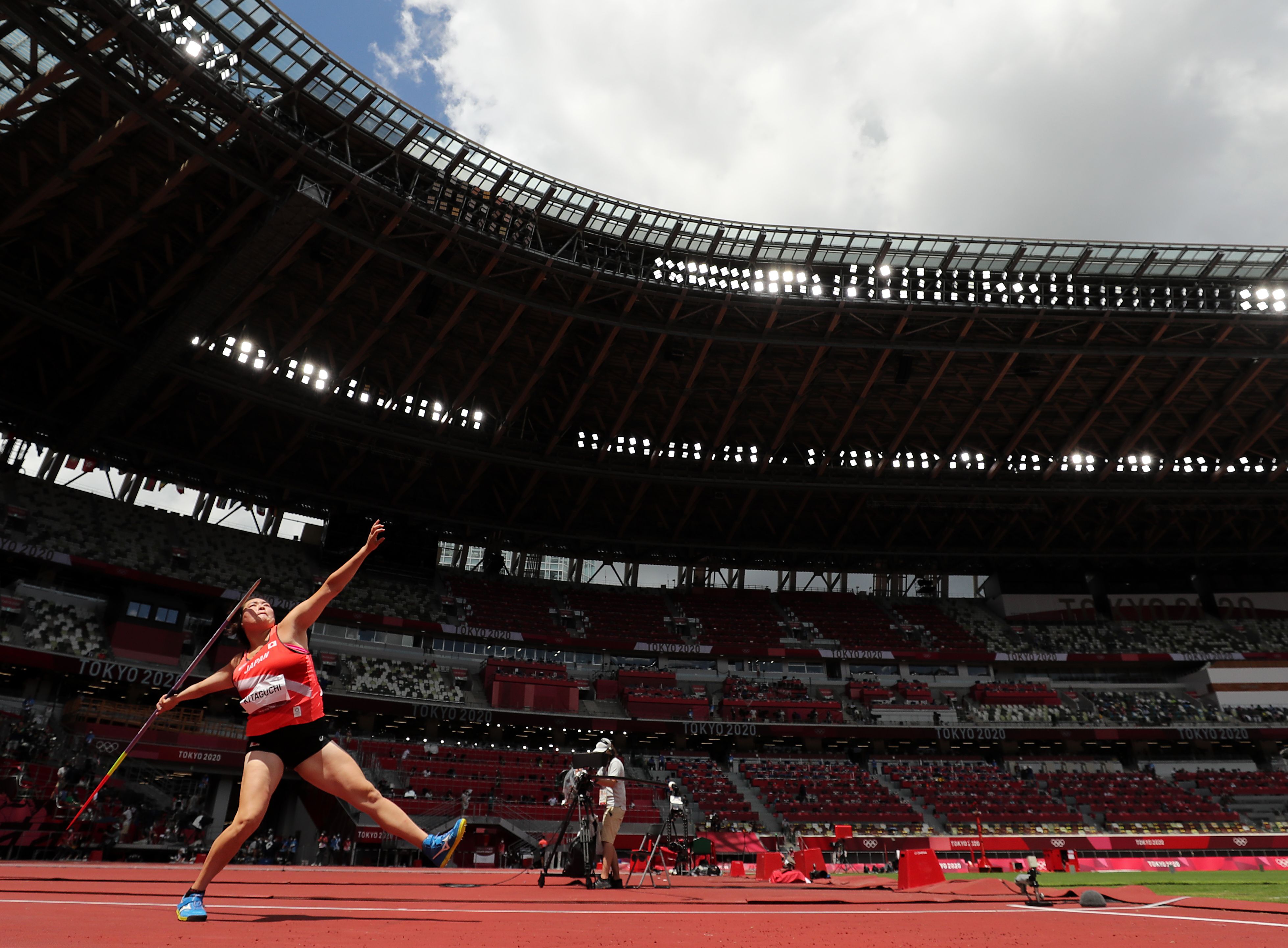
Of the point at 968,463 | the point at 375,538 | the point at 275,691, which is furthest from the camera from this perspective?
the point at 968,463

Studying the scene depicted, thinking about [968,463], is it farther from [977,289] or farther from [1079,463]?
[977,289]

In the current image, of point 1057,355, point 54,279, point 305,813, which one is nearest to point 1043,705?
point 1057,355

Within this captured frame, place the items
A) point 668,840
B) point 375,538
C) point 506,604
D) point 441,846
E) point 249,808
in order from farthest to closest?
point 506,604 < point 668,840 < point 375,538 < point 441,846 < point 249,808

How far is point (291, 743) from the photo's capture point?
5215 mm

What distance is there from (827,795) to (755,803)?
3439 mm

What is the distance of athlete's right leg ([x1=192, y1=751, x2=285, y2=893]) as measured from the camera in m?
4.83

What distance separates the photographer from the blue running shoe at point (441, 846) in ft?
17.3

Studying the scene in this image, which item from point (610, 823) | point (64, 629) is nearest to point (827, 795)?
point (610, 823)

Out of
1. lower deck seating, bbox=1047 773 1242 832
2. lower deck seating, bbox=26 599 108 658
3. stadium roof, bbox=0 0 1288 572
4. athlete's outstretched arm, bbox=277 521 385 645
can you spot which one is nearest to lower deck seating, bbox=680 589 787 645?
stadium roof, bbox=0 0 1288 572

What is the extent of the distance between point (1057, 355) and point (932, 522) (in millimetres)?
18180

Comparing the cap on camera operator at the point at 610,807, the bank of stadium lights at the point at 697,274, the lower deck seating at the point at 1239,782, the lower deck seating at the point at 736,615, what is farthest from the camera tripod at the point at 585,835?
the lower deck seating at the point at 1239,782

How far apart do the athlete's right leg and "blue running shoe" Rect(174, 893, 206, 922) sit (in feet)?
0.45

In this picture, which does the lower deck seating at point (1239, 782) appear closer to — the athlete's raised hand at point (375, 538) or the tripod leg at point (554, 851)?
the tripod leg at point (554, 851)

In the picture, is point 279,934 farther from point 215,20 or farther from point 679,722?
point 679,722
